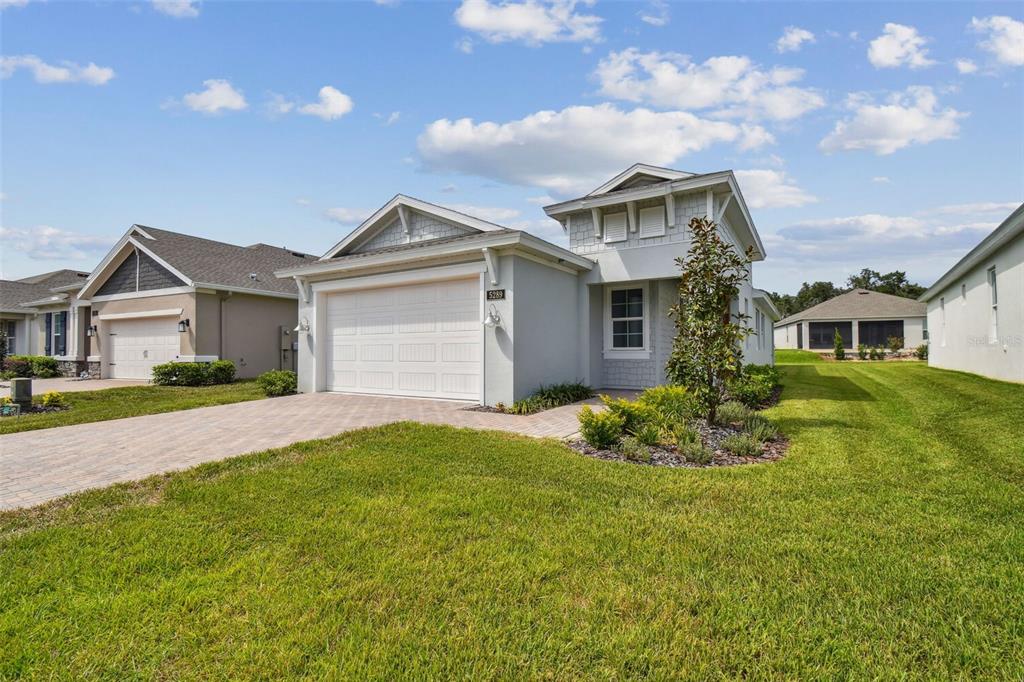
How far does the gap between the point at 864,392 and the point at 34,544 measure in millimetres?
14290

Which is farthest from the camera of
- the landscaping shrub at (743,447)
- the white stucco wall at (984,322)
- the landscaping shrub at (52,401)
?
the white stucco wall at (984,322)

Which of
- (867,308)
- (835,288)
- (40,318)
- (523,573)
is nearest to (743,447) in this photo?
(523,573)

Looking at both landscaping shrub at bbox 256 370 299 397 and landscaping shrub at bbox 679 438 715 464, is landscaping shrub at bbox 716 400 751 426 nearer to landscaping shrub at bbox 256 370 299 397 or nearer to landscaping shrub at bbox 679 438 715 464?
landscaping shrub at bbox 679 438 715 464

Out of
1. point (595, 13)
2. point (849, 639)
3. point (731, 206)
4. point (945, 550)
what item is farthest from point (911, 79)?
point (849, 639)

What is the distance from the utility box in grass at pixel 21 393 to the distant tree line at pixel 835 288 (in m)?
71.1

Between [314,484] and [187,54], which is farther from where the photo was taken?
[187,54]

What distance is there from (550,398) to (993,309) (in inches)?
454

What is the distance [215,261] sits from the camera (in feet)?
57.4

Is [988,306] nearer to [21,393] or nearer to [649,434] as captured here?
[649,434]

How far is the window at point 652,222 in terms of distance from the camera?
11.2m

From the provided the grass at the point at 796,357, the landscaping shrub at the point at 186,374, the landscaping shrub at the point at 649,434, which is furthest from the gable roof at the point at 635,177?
Result: the grass at the point at 796,357

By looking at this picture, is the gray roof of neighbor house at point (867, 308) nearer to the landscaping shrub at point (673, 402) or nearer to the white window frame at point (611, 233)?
the white window frame at point (611, 233)

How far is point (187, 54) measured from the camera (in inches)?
348

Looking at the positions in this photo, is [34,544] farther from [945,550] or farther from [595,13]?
[595,13]
